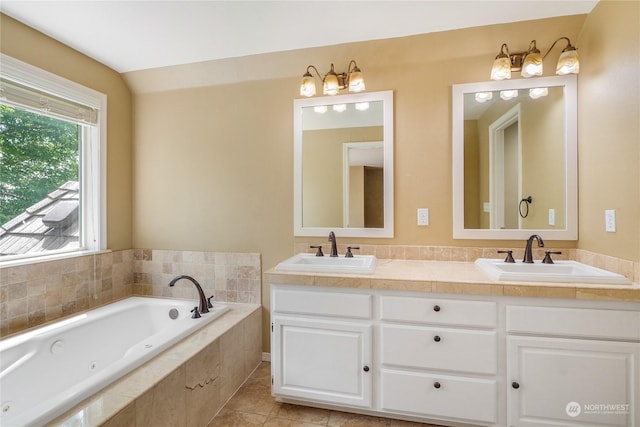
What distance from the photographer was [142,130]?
8.71 feet

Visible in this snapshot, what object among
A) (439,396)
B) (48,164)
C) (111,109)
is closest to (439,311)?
(439,396)

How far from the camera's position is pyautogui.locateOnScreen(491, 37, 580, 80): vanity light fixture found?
1.75 metres

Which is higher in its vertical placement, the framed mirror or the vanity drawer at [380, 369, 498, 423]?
the framed mirror

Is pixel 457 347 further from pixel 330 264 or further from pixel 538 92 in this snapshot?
pixel 538 92

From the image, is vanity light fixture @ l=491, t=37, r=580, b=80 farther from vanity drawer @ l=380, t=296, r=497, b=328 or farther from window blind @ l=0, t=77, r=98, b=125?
window blind @ l=0, t=77, r=98, b=125

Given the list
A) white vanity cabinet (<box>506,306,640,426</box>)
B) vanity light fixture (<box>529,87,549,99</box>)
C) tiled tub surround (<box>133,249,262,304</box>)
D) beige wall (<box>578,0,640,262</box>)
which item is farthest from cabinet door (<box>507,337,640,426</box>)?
tiled tub surround (<box>133,249,262,304</box>)

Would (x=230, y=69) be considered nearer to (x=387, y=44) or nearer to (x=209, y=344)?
(x=387, y=44)

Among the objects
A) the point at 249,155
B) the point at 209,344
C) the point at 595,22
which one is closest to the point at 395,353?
the point at 209,344

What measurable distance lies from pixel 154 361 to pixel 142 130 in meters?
2.09

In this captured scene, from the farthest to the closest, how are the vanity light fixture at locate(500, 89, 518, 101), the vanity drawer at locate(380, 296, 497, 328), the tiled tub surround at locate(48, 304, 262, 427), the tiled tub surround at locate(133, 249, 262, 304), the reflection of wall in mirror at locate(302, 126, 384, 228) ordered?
the tiled tub surround at locate(133, 249, 262, 304)
the reflection of wall in mirror at locate(302, 126, 384, 228)
the vanity light fixture at locate(500, 89, 518, 101)
the vanity drawer at locate(380, 296, 497, 328)
the tiled tub surround at locate(48, 304, 262, 427)

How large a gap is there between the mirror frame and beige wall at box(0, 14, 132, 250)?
110 inches

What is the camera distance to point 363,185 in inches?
86.3

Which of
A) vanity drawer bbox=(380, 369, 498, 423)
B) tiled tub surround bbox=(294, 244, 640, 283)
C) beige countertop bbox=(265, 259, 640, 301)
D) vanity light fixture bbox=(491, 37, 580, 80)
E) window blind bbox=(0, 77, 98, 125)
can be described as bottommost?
vanity drawer bbox=(380, 369, 498, 423)

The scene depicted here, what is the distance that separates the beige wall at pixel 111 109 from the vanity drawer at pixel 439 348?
2.43 m
